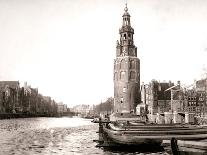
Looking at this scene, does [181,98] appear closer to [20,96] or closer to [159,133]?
[159,133]

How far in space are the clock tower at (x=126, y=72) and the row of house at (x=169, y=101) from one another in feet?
11.0

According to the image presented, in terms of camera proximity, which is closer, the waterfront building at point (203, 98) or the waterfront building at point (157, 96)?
the waterfront building at point (203, 98)

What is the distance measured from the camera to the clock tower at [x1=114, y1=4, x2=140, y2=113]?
89.0 meters

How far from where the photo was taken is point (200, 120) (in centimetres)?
4694

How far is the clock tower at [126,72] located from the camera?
89.0m

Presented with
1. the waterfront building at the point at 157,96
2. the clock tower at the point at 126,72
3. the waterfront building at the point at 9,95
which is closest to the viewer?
the waterfront building at the point at 157,96

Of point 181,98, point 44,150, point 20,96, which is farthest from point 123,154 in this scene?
point 20,96

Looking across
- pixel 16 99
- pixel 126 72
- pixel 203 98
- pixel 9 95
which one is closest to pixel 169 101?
pixel 126 72

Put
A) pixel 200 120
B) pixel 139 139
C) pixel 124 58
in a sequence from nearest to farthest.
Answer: pixel 139 139 < pixel 200 120 < pixel 124 58

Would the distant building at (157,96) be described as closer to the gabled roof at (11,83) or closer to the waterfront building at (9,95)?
the waterfront building at (9,95)

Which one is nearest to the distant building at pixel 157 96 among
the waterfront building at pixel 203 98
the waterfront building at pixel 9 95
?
the waterfront building at pixel 203 98

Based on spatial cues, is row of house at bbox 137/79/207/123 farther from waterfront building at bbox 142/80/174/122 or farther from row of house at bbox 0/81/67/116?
row of house at bbox 0/81/67/116

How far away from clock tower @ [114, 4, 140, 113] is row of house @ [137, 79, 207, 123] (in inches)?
132

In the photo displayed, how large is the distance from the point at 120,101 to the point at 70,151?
2361 inches
